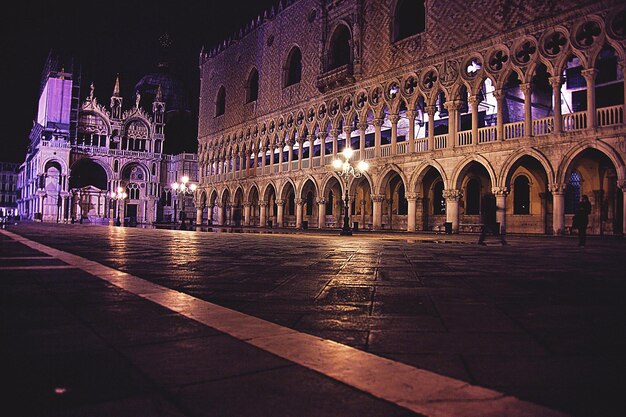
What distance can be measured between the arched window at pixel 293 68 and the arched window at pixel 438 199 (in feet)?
55.7

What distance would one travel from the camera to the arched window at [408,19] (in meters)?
30.8

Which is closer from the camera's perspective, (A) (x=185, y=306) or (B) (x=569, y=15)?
(A) (x=185, y=306)

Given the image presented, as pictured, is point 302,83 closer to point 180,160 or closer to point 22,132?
point 180,160

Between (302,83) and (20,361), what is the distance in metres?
38.1

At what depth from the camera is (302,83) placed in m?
38.6

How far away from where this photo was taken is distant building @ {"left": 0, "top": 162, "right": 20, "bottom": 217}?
9262 cm

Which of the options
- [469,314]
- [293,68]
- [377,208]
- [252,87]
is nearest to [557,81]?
[377,208]

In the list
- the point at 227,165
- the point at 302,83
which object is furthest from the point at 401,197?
the point at 227,165

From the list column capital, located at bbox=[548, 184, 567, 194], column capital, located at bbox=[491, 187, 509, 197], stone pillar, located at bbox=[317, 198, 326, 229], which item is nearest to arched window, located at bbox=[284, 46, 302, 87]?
stone pillar, located at bbox=[317, 198, 326, 229]

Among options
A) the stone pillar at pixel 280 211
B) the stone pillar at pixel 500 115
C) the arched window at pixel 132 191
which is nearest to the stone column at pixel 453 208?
the stone pillar at pixel 500 115

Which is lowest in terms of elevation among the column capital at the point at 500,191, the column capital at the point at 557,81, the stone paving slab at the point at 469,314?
the stone paving slab at the point at 469,314

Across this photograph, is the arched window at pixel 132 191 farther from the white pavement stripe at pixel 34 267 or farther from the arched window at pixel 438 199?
the white pavement stripe at pixel 34 267

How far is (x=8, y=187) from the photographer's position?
93.4 m

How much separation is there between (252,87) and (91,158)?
98.9 ft
